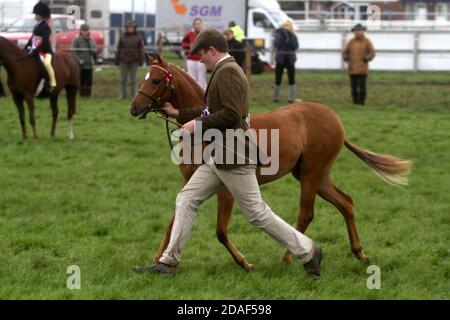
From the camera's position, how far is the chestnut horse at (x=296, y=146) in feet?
22.8

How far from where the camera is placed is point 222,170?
6504 millimetres

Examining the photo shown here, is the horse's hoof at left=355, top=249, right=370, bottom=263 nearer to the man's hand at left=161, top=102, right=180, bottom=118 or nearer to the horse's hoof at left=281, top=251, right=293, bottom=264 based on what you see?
the horse's hoof at left=281, top=251, right=293, bottom=264

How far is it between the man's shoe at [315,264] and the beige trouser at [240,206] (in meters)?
0.05

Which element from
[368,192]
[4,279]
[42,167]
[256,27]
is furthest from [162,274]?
[256,27]

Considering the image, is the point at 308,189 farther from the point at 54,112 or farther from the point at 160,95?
the point at 54,112

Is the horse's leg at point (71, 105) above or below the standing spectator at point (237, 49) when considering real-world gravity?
below

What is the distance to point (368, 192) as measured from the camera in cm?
1067

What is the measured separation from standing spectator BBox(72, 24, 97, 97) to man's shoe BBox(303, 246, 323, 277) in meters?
15.7

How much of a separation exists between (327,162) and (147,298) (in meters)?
2.31

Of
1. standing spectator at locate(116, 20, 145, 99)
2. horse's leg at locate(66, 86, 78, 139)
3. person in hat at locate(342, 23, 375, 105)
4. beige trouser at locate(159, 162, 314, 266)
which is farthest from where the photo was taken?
standing spectator at locate(116, 20, 145, 99)

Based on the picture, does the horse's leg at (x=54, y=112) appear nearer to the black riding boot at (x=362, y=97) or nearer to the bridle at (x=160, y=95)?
the bridle at (x=160, y=95)

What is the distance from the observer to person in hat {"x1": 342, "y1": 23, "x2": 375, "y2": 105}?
20.7 meters

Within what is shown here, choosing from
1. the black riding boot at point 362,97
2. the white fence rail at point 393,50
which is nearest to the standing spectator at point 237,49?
the black riding boot at point 362,97

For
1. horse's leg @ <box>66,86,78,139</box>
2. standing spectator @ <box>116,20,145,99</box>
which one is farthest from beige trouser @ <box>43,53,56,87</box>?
standing spectator @ <box>116,20,145,99</box>
